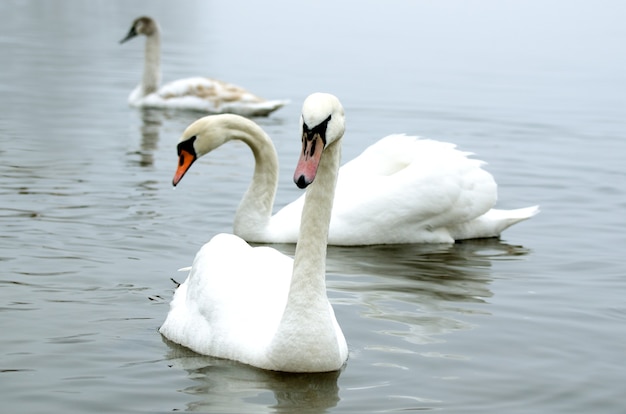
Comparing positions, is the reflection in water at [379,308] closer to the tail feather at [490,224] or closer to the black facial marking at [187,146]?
the tail feather at [490,224]

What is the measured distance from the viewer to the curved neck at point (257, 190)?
1065 centimetres

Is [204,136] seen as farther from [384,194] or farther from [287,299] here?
[287,299]

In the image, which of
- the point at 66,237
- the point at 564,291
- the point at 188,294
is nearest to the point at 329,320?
the point at 188,294

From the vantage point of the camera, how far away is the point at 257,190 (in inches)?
426

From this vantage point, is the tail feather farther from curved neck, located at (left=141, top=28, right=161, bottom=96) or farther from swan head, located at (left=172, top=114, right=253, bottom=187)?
curved neck, located at (left=141, top=28, right=161, bottom=96)

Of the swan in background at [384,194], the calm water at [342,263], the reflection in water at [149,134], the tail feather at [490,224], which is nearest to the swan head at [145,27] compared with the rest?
the calm water at [342,263]

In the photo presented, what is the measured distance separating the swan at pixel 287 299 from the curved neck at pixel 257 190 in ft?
10.5

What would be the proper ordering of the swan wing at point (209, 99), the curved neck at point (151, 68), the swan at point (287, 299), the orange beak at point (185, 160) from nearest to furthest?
the swan at point (287, 299) < the orange beak at point (185, 160) < the swan wing at point (209, 99) < the curved neck at point (151, 68)

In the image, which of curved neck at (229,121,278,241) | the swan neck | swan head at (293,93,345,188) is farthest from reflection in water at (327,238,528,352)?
swan head at (293,93,345,188)

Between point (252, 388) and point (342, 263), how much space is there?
10.6 ft

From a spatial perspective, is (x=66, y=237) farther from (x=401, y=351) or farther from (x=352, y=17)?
(x=352, y=17)

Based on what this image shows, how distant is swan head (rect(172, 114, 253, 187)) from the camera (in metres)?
10.7

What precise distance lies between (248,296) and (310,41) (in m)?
30.9

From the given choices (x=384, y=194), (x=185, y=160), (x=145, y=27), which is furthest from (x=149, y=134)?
(x=384, y=194)
